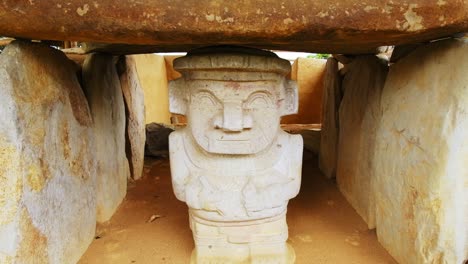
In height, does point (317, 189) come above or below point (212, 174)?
below

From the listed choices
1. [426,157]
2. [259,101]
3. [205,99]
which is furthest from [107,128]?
[426,157]

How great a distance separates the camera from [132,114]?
346 centimetres

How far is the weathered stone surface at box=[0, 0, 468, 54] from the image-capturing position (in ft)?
4.59

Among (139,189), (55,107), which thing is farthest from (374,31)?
(139,189)

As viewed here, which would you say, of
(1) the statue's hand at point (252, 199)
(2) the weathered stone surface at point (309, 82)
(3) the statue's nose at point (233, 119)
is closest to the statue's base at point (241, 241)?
(1) the statue's hand at point (252, 199)

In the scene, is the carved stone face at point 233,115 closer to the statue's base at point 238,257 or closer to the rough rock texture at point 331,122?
the statue's base at point 238,257

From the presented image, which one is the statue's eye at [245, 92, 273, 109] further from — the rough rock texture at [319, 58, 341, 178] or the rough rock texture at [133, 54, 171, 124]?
the rough rock texture at [133, 54, 171, 124]

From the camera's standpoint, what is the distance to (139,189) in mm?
3324

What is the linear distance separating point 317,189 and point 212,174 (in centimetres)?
147

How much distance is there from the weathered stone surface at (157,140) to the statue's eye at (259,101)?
2.49 meters

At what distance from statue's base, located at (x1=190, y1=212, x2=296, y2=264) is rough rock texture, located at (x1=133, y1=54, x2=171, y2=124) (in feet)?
12.5

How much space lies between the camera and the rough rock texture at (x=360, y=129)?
2.59m

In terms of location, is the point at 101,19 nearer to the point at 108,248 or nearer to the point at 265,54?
the point at 265,54

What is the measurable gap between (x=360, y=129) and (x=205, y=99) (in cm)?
138
